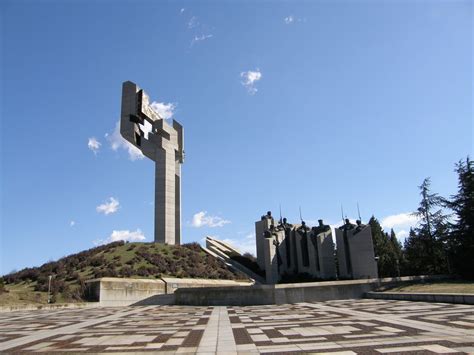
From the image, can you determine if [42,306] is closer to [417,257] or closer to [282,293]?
[282,293]

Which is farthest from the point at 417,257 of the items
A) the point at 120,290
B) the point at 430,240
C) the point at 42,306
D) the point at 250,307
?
the point at 42,306

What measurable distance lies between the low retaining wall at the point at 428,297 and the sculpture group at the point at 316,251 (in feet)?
19.2

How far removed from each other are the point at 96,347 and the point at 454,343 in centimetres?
749

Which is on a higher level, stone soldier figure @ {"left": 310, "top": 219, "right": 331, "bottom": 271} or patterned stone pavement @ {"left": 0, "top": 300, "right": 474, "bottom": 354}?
stone soldier figure @ {"left": 310, "top": 219, "right": 331, "bottom": 271}

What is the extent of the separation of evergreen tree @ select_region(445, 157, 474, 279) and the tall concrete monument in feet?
95.6

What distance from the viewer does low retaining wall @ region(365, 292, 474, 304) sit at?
15.8 metres

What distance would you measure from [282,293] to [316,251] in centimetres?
1068

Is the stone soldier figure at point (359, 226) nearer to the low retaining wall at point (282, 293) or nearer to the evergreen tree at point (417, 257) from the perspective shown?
the low retaining wall at point (282, 293)

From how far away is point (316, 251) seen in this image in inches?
1254

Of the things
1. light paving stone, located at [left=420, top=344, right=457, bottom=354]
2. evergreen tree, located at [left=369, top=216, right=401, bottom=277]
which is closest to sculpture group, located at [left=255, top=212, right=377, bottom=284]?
evergreen tree, located at [left=369, top=216, right=401, bottom=277]

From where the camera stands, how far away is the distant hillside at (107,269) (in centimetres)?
2609

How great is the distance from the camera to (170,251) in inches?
1534

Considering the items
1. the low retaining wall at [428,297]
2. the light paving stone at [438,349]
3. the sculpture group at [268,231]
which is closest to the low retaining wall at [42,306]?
the sculpture group at [268,231]

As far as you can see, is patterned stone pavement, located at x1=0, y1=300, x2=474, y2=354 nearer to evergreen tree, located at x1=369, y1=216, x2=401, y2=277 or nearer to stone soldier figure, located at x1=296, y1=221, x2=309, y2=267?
stone soldier figure, located at x1=296, y1=221, x2=309, y2=267
